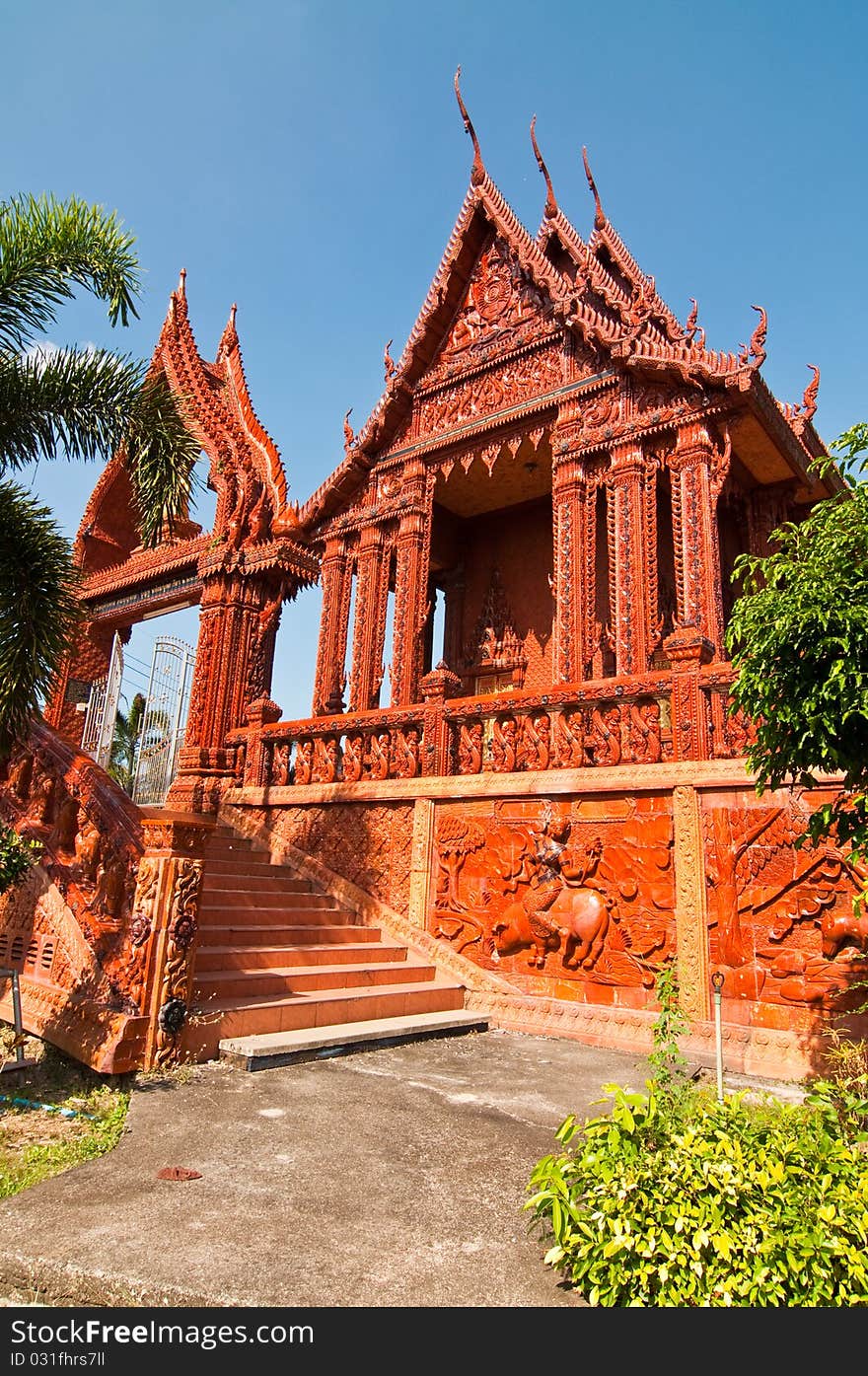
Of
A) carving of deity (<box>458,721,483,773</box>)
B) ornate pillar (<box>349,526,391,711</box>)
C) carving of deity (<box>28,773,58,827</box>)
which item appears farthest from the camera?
ornate pillar (<box>349,526,391,711</box>)

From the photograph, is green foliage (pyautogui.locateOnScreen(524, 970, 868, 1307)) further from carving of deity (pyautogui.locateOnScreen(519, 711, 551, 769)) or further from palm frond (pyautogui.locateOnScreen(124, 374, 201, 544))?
palm frond (pyautogui.locateOnScreen(124, 374, 201, 544))

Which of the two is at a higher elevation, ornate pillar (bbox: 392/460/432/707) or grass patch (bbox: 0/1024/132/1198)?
ornate pillar (bbox: 392/460/432/707)

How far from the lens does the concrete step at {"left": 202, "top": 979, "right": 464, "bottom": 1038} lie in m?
5.92

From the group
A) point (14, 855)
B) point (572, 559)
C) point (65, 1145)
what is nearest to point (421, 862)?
point (14, 855)

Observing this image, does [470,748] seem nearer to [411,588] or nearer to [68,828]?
[68,828]

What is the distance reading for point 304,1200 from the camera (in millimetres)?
3336

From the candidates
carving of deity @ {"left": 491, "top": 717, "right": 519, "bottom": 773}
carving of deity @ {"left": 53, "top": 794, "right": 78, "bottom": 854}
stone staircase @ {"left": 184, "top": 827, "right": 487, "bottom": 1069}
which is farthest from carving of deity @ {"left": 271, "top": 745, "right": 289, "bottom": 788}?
carving of deity @ {"left": 53, "top": 794, "right": 78, "bottom": 854}

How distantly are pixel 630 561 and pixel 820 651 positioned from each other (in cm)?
652

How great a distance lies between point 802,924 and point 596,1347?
4.64 meters

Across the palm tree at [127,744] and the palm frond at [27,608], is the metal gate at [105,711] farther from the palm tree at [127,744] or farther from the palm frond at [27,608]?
the palm frond at [27,608]

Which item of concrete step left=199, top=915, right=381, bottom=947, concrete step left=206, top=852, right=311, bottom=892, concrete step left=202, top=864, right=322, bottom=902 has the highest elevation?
concrete step left=206, top=852, right=311, bottom=892

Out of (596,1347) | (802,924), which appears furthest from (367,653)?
(596,1347)

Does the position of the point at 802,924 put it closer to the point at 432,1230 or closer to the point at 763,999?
the point at 763,999

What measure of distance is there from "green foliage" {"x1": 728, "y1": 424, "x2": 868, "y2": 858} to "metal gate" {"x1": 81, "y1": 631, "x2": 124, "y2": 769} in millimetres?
12699
